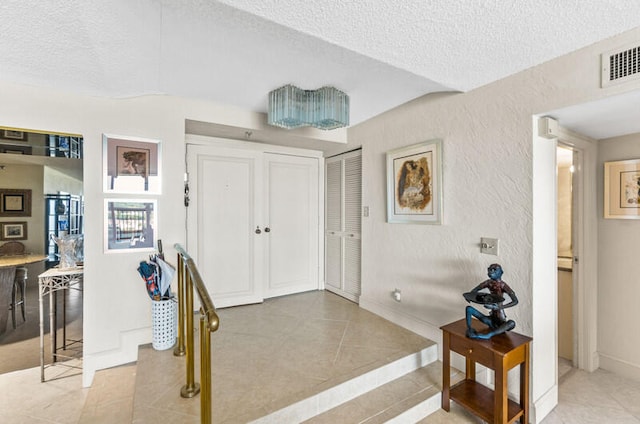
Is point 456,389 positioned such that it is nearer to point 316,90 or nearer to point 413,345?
point 413,345

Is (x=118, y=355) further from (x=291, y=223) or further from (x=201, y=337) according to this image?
(x=291, y=223)

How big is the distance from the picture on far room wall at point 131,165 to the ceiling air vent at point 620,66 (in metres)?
3.13

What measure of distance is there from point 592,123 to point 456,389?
2.09 metres

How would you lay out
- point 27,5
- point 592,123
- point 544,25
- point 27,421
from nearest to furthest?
point 27,5, point 544,25, point 27,421, point 592,123

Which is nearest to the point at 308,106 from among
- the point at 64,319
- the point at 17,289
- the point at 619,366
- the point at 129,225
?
the point at 129,225

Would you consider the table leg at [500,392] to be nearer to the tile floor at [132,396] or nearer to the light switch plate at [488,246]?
the tile floor at [132,396]

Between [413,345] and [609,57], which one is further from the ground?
[609,57]

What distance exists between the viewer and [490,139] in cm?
207

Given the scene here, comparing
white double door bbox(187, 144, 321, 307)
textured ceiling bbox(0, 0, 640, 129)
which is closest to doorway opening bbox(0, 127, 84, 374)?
textured ceiling bbox(0, 0, 640, 129)

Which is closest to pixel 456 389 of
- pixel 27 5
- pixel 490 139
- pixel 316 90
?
pixel 490 139

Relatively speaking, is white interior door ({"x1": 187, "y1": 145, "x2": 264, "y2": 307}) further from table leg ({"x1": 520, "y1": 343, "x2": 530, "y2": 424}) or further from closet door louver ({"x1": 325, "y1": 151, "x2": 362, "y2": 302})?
table leg ({"x1": 520, "y1": 343, "x2": 530, "y2": 424})

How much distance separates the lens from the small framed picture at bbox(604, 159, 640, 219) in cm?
226

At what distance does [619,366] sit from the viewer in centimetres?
238

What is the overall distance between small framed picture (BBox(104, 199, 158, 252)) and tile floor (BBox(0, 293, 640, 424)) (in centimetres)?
95
